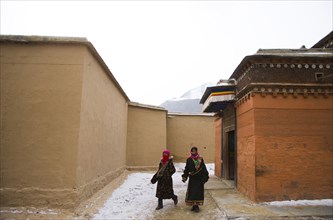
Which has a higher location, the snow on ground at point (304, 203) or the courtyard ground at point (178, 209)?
the snow on ground at point (304, 203)

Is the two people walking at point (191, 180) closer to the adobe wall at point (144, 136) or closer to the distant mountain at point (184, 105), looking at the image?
the adobe wall at point (144, 136)

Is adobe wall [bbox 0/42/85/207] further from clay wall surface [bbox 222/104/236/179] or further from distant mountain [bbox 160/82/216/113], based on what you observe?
distant mountain [bbox 160/82/216/113]

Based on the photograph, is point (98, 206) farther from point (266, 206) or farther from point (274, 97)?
point (274, 97)

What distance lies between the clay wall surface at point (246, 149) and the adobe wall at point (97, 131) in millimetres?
4402

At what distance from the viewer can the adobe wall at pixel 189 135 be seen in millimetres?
19281

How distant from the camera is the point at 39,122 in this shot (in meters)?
5.99

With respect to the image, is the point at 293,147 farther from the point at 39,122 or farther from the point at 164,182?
the point at 39,122

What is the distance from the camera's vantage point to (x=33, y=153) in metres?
5.88

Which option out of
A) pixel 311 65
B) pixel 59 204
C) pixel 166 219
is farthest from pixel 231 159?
pixel 59 204

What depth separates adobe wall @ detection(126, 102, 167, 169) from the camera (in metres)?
14.7

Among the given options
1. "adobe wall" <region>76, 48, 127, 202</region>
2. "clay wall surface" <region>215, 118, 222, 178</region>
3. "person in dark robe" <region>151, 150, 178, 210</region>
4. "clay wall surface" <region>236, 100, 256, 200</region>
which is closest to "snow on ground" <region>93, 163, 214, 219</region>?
"person in dark robe" <region>151, 150, 178, 210</region>

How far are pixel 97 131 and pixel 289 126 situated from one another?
18.2 ft

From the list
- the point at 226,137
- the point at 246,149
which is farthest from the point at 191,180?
the point at 226,137

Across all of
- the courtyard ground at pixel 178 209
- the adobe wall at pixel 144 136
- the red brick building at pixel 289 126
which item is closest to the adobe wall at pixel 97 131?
the courtyard ground at pixel 178 209
